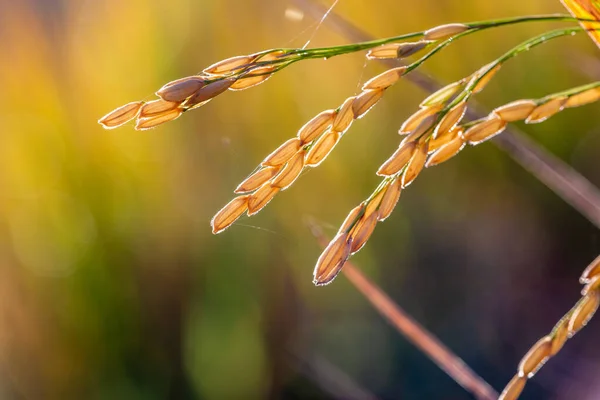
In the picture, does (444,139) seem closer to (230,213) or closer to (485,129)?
(485,129)

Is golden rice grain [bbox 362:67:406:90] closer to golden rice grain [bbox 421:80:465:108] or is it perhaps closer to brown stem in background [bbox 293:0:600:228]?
golden rice grain [bbox 421:80:465:108]

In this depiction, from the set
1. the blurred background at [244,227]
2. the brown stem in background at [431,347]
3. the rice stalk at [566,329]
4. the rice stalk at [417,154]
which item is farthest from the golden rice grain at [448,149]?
the blurred background at [244,227]

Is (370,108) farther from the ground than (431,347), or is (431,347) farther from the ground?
(370,108)

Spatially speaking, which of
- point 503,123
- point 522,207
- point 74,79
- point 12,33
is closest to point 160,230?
point 74,79

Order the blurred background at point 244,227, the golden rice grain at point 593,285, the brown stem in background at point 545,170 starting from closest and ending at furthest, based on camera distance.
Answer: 1. the golden rice grain at point 593,285
2. the brown stem in background at point 545,170
3. the blurred background at point 244,227

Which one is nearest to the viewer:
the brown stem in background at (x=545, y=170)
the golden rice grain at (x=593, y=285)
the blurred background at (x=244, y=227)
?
the golden rice grain at (x=593, y=285)

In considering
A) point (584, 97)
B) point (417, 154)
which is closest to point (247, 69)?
point (417, 154)

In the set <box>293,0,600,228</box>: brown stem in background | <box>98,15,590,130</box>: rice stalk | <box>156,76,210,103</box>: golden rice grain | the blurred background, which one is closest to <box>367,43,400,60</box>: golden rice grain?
<box>98,15,590,130</box>: rice stalk

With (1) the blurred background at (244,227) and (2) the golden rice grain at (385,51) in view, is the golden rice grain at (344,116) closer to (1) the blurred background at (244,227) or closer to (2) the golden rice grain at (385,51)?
(2) the golden rice grain at (385,51)
